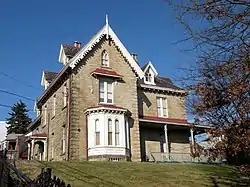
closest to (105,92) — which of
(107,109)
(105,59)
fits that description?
(107,109)

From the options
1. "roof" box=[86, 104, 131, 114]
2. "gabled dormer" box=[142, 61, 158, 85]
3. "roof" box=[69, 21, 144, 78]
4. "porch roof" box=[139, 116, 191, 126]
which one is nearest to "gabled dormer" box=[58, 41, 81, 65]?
"roof" box=[69, 21, 144, 78]

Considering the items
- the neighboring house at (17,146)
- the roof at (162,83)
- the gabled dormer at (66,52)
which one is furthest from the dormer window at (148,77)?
the neighboring house at (17,146)

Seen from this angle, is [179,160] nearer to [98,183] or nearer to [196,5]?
[98,183]

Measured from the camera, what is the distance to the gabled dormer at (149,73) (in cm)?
3328

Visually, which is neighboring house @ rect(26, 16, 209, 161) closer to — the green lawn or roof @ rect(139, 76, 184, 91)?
roof @ rect(139, 76, 184, 91)

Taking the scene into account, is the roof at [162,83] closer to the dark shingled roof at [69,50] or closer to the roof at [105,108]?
the roof at [105,108]

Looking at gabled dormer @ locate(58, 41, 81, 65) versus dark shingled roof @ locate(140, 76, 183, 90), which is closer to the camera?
gabled dormer @ locate(58, 41, 81, 65)

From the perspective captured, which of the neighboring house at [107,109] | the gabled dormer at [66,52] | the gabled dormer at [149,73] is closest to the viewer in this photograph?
the neighboring house at [107,109]

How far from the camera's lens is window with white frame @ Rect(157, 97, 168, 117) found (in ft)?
107

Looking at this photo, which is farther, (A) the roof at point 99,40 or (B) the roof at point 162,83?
(B) the roof at point 162,83

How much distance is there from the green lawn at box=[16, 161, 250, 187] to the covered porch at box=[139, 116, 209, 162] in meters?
8.20

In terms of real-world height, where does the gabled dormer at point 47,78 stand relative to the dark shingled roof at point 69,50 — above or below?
below

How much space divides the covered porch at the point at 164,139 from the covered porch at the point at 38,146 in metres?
9.12

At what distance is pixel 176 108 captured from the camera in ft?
111
